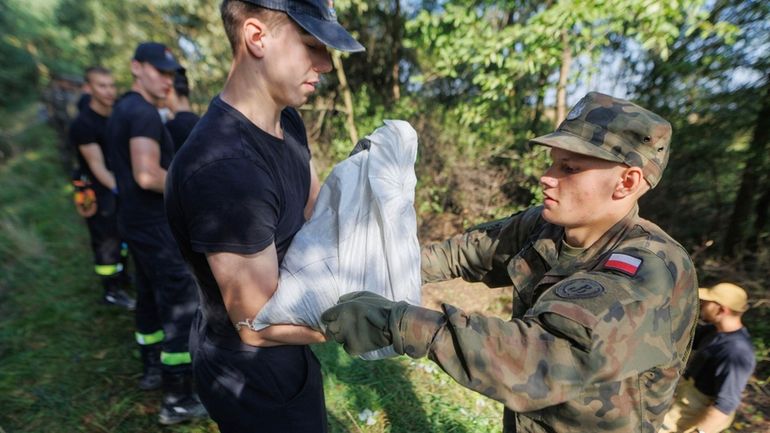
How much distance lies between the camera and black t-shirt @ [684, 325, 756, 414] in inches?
97.6

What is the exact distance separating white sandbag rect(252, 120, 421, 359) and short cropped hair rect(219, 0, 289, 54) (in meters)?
0.47

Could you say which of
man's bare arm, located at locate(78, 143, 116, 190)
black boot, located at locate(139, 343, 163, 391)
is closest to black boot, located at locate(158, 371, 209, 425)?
black boot, located at locate(139, 343, 163, 391)

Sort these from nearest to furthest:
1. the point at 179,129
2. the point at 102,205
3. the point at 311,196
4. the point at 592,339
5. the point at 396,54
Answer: the point at 592,339 → the point at 311,196 → the point at 179,129 → the point at 102,205 → the point at 396,54

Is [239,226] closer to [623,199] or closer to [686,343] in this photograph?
[623,199]

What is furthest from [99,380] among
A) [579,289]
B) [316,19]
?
[579,289]

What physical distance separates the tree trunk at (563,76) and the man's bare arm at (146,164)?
3533 millimetres

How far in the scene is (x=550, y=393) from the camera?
900mm

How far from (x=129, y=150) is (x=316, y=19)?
1.86 m

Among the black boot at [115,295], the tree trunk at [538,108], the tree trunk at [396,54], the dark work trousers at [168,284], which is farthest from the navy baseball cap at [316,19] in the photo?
the tree trunk at [396,54]

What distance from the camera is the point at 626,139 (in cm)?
115

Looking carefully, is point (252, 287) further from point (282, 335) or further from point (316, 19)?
point (316, 19)

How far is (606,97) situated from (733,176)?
471cm

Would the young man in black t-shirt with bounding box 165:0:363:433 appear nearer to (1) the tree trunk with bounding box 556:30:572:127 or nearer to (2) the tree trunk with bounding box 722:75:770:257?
(1) the tree trunk with bounding box 556:30:572:127

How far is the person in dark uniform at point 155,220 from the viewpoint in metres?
2.38
